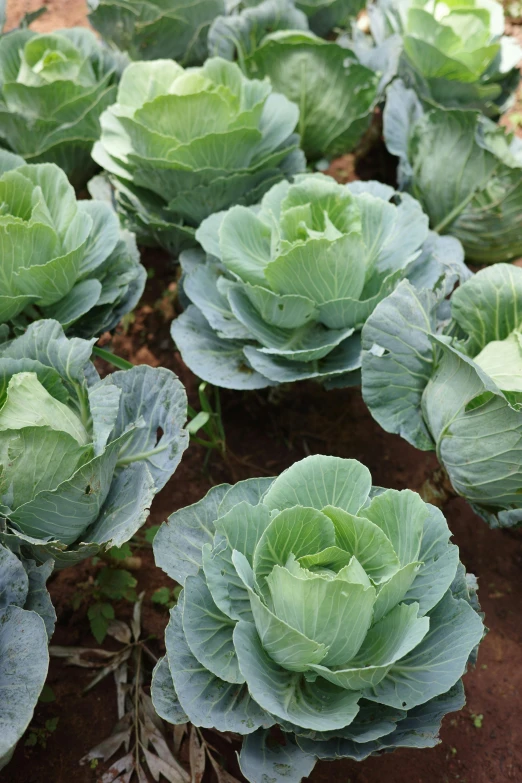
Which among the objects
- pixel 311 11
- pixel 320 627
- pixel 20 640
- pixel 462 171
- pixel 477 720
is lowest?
pixel 477 720

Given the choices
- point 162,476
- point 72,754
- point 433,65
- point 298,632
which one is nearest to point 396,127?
point 433,65

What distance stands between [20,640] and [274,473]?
1455 mm

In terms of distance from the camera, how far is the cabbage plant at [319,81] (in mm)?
3514

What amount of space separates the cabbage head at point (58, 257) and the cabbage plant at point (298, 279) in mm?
291

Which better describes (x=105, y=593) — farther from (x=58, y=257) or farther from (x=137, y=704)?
(x=58, y=257)

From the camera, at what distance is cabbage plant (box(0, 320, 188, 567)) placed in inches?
82.7

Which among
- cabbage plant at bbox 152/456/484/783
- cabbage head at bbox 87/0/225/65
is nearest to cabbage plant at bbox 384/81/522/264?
cabbage head at bbox 87/0/225/65

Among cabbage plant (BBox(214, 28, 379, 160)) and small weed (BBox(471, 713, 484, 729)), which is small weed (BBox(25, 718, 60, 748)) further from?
cabbage plant (BBox(214, 28, 379, 160))

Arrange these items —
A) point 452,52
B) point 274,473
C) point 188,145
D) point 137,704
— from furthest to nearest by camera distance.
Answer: point 452,52
point 274,473
point 188,145
point 137,704

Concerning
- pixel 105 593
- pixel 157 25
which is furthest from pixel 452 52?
pixel 105 593

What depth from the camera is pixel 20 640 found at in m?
1.94

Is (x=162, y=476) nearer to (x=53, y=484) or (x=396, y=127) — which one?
(x=53, y=484)

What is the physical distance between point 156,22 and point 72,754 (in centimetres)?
342

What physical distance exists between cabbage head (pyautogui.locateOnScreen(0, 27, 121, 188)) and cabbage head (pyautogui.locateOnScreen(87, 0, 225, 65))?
12.5 inches
